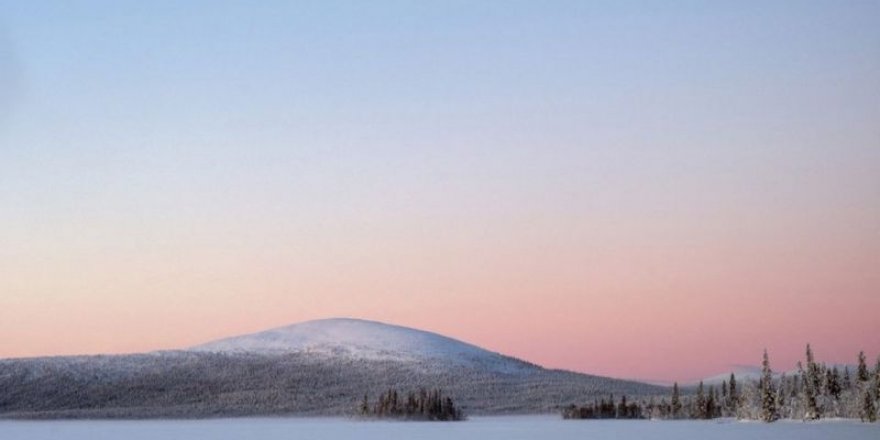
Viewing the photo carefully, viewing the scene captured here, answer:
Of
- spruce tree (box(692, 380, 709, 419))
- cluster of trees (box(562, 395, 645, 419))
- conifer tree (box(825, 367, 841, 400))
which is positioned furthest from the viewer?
cluster of trees (box(562, 395, 645, 419))

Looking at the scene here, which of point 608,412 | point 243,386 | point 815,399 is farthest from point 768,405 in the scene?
point 243,386

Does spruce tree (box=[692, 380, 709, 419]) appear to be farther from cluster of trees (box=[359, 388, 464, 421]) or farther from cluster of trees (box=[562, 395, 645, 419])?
cluster of trees (box=[359, 388, 464, 421])

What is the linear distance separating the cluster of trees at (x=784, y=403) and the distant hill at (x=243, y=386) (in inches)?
1063

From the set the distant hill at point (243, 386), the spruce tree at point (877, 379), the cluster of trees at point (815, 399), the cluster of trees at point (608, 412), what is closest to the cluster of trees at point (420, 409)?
the cluster of trees at point (608, 412)

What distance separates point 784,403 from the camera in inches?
4370

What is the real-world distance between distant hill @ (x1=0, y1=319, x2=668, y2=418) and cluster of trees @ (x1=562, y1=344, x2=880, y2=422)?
2701 cm

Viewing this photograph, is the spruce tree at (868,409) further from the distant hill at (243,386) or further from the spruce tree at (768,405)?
the distant hill at (243,386)

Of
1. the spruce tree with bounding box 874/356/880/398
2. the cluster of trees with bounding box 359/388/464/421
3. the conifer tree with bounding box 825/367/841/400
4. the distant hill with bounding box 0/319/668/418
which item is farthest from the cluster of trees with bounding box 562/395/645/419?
the spruce tree with bounding box 874/356/880/398

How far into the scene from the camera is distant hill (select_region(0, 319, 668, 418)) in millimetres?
156125

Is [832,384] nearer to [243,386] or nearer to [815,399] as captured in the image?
[815,399]

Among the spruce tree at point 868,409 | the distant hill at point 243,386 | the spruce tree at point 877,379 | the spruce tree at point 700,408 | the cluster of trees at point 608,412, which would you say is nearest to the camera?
the spruce tree at point 868,409

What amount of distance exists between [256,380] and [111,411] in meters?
32.0

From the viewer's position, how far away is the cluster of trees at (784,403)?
101m

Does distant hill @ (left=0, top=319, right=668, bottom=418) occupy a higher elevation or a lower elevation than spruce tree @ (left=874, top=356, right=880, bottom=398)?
higher
